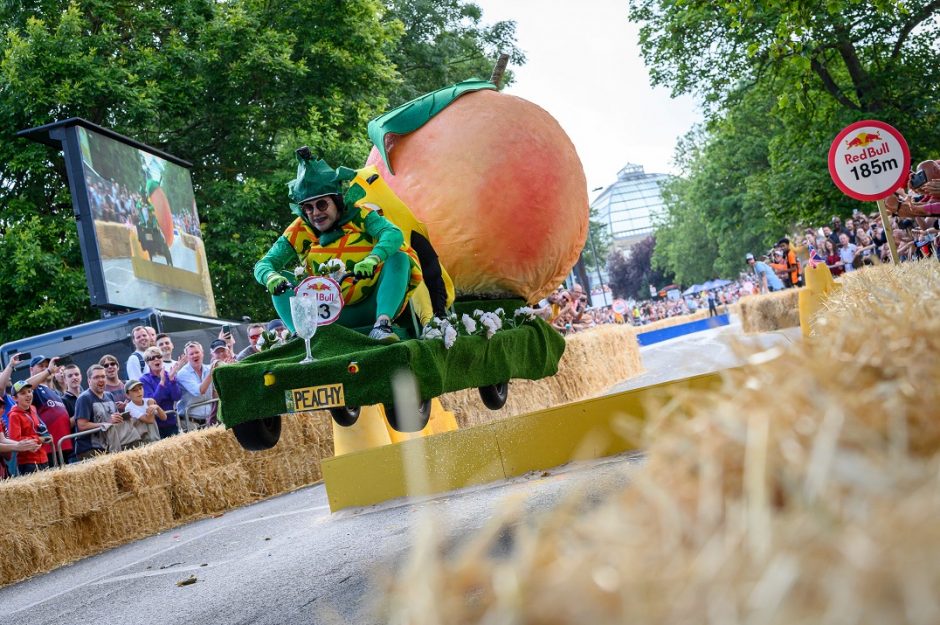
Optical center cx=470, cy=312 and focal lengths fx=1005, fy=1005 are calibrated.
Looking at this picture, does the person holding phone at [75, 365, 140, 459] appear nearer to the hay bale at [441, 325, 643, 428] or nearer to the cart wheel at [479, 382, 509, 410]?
the hay bale at [441, 325, 643, 428]

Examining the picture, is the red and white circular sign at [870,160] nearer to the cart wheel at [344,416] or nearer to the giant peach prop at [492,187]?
the giant peach prop at [492,187]

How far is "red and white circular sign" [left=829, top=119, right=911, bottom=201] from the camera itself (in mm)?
10438

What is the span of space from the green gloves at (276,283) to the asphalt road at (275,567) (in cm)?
162

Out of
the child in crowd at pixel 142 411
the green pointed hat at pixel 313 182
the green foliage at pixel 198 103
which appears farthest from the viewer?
the green foliage at pixel 198 103

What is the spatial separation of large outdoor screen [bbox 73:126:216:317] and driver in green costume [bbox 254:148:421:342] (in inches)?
410

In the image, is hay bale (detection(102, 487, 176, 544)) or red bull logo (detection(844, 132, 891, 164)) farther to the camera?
red bull logo (detection(844, 132, 891, 164))

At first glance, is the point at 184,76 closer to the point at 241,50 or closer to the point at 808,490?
the point at 241,50

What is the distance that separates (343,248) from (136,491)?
189 inches

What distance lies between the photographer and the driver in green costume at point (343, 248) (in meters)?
6.45

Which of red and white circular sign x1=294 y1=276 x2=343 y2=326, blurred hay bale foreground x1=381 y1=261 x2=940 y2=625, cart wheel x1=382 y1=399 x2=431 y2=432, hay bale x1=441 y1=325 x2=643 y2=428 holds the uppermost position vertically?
red and white circular sign x1=294 y1=276 x2=343 y2=326

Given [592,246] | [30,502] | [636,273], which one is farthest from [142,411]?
[636,273]

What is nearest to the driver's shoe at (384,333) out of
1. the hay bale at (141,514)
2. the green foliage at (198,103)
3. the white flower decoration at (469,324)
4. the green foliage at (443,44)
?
the white flower decoration at (469,324)

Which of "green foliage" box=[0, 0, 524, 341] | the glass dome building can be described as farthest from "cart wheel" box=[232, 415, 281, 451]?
the glass dome building

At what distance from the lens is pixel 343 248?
673cm
